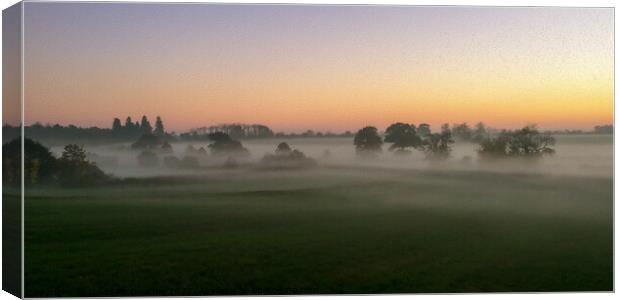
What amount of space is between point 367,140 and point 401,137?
0.31 metres

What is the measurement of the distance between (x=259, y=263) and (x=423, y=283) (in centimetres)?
145

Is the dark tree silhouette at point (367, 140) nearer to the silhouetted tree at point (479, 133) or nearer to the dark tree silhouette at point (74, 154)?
the silhouetted tree at point (479, 133)

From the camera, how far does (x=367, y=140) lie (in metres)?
9.47

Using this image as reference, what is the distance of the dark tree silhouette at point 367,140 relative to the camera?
372 inches

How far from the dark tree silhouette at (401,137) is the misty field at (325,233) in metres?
0.22

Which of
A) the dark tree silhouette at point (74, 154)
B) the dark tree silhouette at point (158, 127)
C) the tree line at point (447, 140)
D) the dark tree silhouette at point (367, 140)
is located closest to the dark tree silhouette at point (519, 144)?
the tree line at point (447, 140)

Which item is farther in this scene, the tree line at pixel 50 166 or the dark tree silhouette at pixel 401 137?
the dark tree silhouette at pixel 401 137

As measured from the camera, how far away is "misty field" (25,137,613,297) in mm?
9125

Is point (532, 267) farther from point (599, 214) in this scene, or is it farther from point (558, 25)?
point (558, 25)

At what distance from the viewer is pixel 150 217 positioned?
9.19 meters

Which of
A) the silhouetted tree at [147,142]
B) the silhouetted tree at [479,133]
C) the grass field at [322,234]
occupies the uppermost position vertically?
the silhouetted tree at [479,133]

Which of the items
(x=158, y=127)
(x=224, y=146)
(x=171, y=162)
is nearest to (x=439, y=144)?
(x=224, y=146)

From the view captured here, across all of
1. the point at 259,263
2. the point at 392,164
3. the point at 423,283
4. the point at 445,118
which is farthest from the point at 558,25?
the point at 259,263

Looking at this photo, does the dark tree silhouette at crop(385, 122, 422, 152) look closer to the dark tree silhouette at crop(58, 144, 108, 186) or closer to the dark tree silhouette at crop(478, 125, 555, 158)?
the dark tree silhouette at crop(478, 125, 555, 158)
